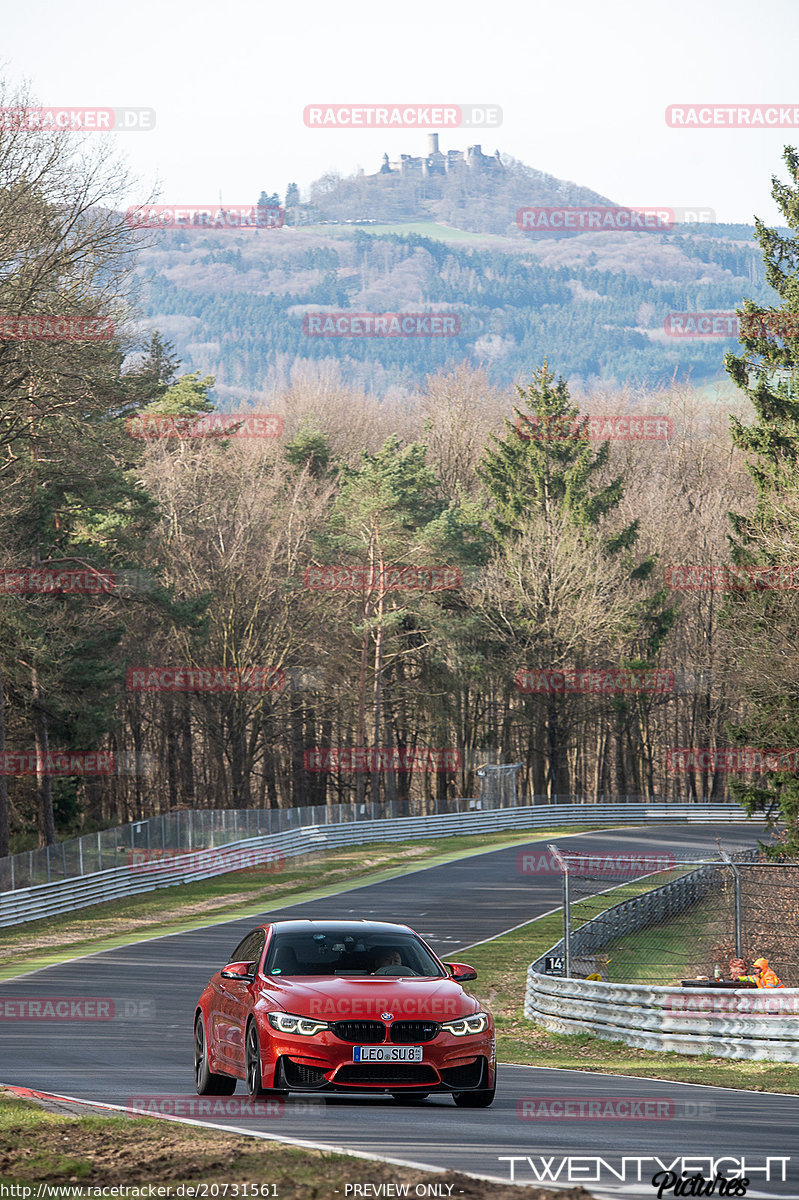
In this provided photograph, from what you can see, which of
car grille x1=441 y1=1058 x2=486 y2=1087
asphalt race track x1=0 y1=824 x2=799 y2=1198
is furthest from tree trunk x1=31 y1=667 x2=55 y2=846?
car grille x1=441 y1=1058 x2=486 y2=1087

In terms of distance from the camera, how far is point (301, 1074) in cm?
1005

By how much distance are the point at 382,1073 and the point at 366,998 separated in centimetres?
52

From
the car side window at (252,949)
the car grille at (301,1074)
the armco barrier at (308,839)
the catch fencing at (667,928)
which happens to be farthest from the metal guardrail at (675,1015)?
the armco barrier at (308,839)

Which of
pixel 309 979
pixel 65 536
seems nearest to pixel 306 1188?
pixel 309 979

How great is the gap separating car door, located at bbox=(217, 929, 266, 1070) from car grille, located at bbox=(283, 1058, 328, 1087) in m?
0.64

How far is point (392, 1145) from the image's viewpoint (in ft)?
28.5

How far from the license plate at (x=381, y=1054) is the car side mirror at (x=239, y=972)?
123cm

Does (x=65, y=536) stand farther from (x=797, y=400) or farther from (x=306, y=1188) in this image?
(x=306, y=1188)

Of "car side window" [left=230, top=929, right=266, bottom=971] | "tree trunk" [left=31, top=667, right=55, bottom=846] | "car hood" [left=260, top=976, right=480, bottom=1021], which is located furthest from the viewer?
"tree trunk" [left=31, top=667, right=55, bottom=846]

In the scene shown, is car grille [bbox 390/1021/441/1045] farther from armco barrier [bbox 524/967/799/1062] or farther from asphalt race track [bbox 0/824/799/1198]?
armco barrier [bbox 524/967/799/1062]

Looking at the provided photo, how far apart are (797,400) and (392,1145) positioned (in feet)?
109

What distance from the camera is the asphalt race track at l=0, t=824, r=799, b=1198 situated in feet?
27.7

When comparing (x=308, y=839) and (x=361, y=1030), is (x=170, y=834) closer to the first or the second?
(x=308, y=839)

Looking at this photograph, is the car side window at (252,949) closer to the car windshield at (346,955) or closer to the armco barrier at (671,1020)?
the car windshield at (346,955)
